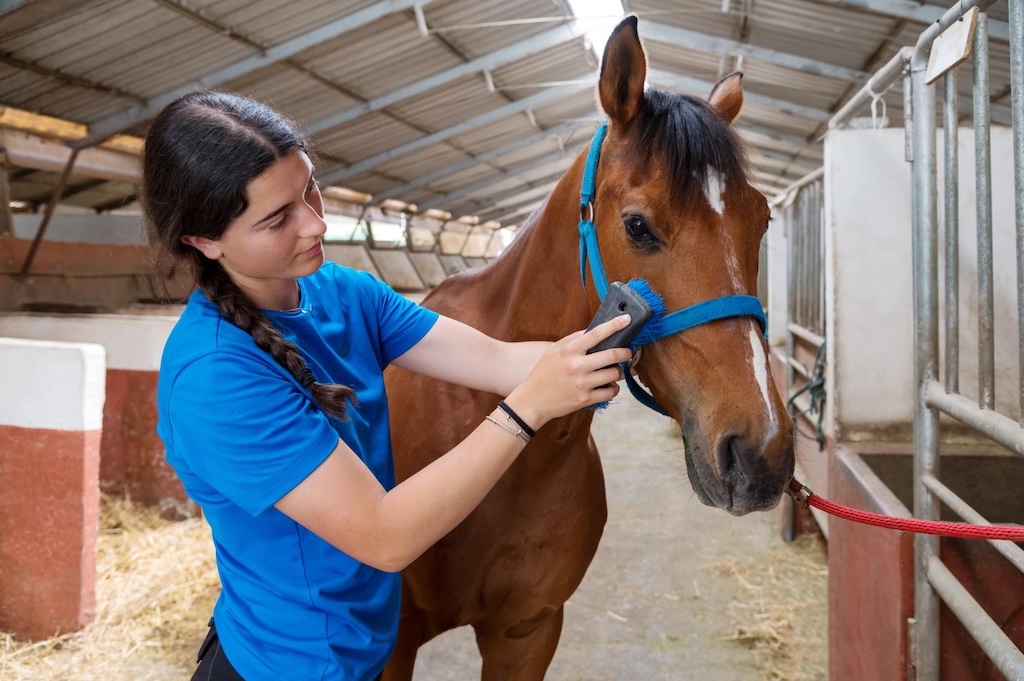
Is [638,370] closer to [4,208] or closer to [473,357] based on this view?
[473,357]

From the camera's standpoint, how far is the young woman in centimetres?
92

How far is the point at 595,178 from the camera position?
124cm

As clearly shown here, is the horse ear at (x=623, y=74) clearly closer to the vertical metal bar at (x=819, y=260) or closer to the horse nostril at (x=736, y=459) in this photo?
the horse nostril at (x=736, y=459)

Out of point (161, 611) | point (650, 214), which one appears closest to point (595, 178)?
point (650, 214)

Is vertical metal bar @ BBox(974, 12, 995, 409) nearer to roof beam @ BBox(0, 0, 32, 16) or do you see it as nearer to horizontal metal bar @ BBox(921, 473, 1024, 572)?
horizontal metal bar @ BBox(921, 473, 1024, 572)

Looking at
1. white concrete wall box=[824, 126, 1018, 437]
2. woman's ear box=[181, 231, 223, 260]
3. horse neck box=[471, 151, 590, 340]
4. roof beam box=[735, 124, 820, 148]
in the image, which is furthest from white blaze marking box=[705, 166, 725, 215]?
roof beam box=[735, 124, 820, 148]

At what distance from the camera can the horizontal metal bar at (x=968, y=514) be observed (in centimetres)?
118

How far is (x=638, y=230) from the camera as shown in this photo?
109cm

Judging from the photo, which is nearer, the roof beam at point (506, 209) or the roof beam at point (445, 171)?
the roof beam at point (445, 171)

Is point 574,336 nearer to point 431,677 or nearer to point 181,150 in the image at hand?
point 181,150

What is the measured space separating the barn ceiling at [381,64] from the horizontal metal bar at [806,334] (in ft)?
4.81

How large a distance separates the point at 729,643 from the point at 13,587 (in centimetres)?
277

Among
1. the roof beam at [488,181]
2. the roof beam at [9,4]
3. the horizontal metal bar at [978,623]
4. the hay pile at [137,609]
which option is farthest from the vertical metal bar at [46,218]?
the roof beam at [488,181]

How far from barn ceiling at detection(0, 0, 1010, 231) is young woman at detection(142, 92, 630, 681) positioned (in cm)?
255
